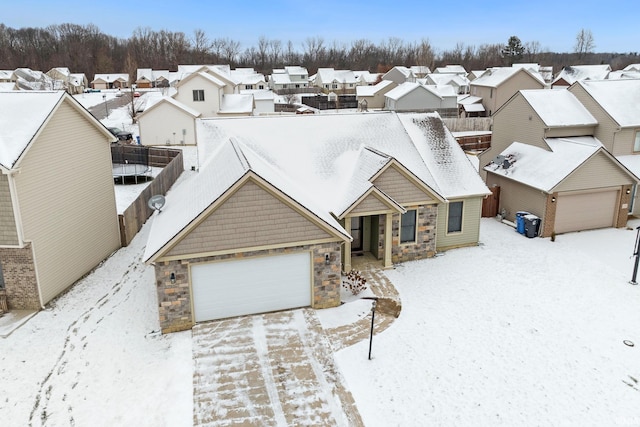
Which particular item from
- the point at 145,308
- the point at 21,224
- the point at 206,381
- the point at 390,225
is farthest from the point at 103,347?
the point at 390,225

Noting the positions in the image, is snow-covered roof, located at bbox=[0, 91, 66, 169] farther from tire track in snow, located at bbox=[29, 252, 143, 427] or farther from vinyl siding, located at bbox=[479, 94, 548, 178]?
vinyl siding, located at bbox=[479, 94, 548, 178]

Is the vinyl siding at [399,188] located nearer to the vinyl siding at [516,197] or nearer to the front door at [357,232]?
the front door at [357,232]

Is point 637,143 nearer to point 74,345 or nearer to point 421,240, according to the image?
point 421,240

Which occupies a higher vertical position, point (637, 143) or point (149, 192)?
point (637, 143)

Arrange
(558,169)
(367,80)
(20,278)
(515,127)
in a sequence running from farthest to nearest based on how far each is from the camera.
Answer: (367,80) → (515,127) → (558,169) → (20,278)

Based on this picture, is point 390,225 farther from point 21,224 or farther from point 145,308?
point 21,224

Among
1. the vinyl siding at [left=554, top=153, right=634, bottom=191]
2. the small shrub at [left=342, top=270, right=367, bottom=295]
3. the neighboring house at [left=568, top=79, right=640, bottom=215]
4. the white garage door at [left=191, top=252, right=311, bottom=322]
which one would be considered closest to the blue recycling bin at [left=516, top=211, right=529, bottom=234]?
the vinyl siding at [left=554, top=153, right=634, bottom=191]

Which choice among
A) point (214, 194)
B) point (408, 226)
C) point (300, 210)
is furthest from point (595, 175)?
point (214, 194)
